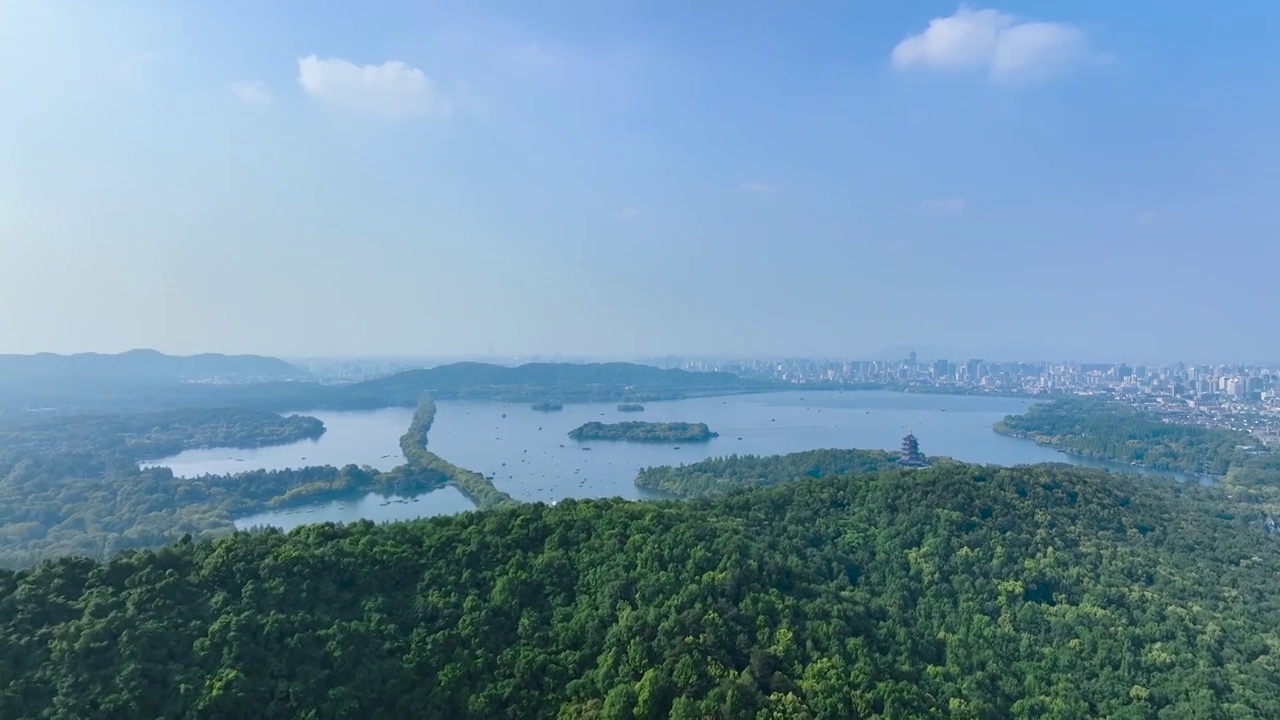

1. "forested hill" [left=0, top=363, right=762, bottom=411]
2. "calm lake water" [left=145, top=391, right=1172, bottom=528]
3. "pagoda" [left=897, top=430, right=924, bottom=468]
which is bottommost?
"calm lake water" [left=145, top=391, right=1172, bottom=528]

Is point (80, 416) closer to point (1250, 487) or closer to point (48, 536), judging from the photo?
point (48, 536)

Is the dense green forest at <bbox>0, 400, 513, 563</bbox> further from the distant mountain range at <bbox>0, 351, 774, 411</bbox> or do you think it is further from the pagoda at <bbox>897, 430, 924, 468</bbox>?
the pagoda at <bbox>897, 430, 924, 468</bbox>

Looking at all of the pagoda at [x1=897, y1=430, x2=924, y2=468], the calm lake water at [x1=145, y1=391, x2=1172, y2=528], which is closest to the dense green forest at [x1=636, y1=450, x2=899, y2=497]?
the pagoda at [x1=897, y1=430, x2=924, y2=468]

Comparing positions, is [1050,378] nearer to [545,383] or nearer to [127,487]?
[545,383]

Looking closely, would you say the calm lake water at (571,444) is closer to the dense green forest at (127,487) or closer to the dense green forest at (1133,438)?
the dense green forest at (127,487)

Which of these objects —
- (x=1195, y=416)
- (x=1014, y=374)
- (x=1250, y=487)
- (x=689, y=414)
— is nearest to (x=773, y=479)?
(x=1250, y=487)

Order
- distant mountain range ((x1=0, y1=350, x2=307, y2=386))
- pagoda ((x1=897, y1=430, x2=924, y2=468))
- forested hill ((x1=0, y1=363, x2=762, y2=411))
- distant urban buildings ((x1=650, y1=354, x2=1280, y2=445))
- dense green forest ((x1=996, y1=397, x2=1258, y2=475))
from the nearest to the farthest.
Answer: pagoda ((x1=897, y1=430, x2=924, y2=468)), dense green forest ((x1=996, y1=397, x2=1258, y2=475)), distant urban buildings ((x1=650, y1=354, x2=1280, y2=445)), forested hill ((x1=0, y1=363, x2=762, y2=411)), distant mountain range ((x1=0, y1=350, x2=307, y2=386))

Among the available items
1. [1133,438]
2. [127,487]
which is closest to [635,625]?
[127,487]
